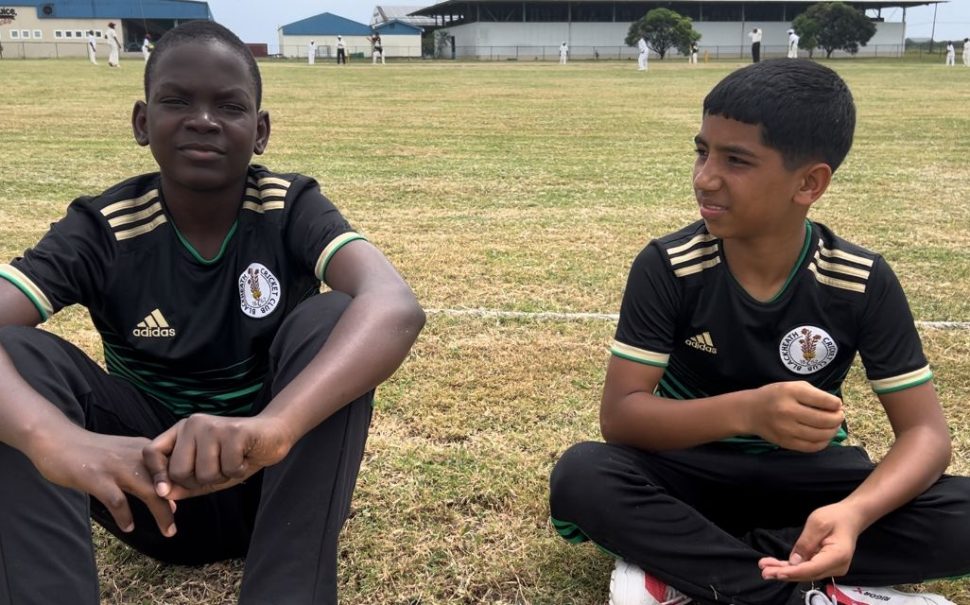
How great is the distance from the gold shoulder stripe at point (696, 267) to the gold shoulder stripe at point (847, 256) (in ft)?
0.82

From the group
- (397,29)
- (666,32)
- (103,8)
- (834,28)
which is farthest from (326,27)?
(834,28)

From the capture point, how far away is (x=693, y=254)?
2.06m

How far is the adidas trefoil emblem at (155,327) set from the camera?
201cm

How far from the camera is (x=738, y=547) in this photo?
6.15 ft

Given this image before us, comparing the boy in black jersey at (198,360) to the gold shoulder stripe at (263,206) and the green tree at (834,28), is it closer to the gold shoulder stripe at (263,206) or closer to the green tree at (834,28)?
the gold shoulder stripe at (263,206)

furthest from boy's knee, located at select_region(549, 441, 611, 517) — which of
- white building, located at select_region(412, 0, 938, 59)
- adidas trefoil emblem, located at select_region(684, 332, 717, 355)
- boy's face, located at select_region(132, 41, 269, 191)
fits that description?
white building, located at select_region(412, 0, 938, 59)

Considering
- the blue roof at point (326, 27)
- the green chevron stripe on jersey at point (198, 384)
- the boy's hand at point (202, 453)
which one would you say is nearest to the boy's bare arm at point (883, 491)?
the boy's hand at point (202, 453)

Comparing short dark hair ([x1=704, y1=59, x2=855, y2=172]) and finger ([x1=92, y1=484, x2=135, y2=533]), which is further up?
short dark hair ([x1=704, y1=59, x2=855, y2=172])

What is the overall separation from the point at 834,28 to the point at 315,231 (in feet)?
189

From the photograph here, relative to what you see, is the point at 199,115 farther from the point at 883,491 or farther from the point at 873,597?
the point at 873,597

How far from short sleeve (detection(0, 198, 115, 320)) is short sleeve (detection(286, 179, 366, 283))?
42 centimetres

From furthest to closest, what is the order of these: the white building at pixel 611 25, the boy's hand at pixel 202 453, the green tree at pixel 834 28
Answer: the white building at pixel 611 25
the green tree at pixel 834 28
the boy's hand at pixel 202 453

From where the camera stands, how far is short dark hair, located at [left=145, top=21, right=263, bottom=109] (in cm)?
205

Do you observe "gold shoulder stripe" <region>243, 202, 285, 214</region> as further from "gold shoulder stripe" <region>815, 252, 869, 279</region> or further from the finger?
"gold shoulder stripe" <region>815, 252, 869, 279</region>
